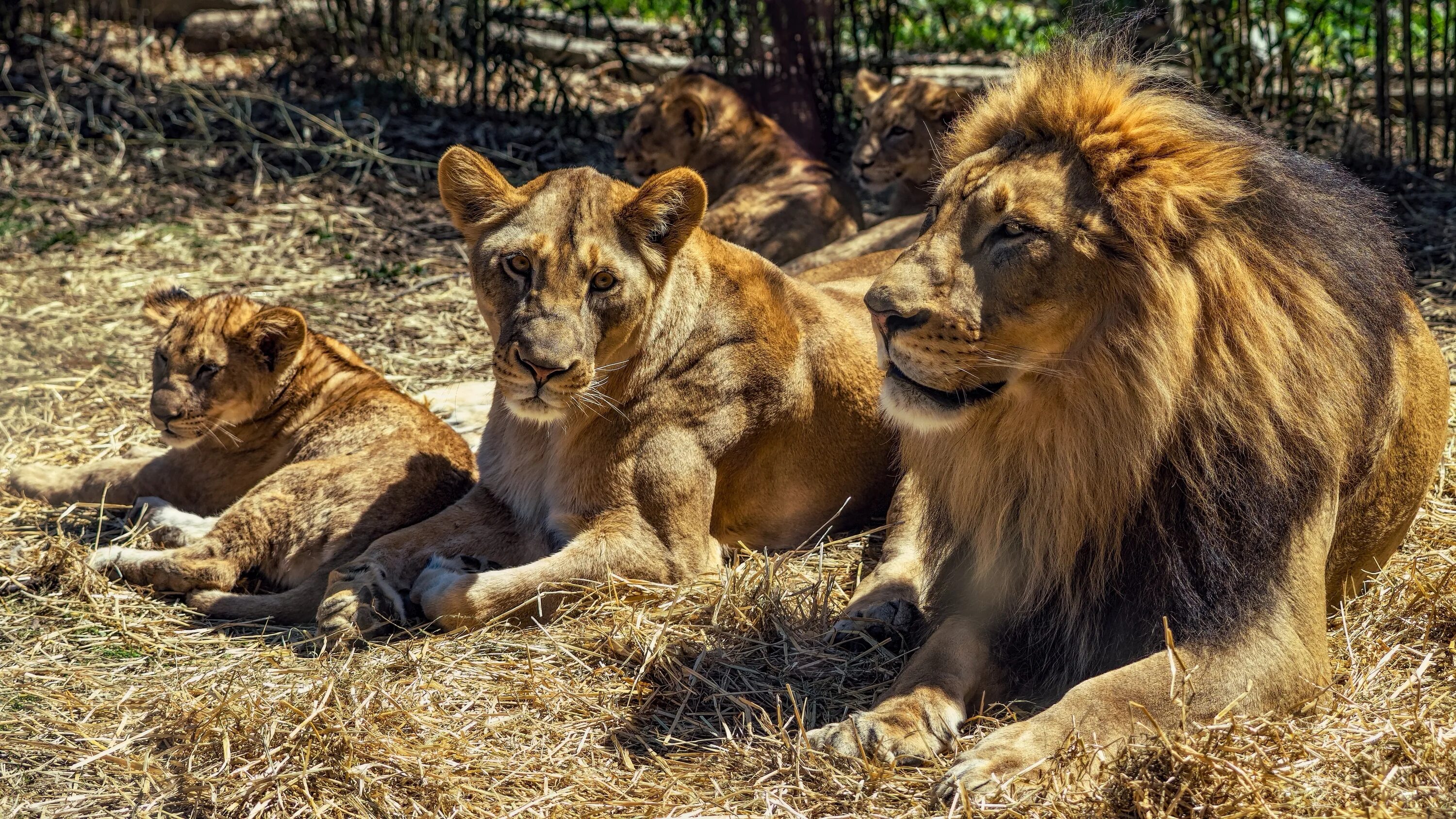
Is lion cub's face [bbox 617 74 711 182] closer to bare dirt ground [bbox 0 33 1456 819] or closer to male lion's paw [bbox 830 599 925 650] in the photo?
bare dirt ground [bbox 0 33 1456 819]

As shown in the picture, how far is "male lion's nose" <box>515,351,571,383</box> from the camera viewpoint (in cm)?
365

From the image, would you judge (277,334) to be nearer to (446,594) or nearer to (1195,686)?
(446,594)

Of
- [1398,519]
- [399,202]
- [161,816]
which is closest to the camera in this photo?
[161,816]

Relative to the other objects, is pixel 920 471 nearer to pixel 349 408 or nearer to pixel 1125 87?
pixel 1125 87

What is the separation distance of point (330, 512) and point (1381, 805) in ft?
9.77

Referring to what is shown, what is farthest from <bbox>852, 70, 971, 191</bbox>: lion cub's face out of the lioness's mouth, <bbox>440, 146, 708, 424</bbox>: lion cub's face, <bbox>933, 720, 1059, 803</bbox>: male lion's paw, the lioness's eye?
<bbox>933, 720, 1059, 803</bbox>: male lion's paw

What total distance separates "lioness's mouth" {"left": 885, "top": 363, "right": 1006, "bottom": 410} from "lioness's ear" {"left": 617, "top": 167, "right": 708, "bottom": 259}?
1163mm

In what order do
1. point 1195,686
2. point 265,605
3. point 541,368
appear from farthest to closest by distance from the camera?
point 265,605
point 541,368
point 1195,686

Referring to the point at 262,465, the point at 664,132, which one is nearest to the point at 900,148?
the point at 664,132

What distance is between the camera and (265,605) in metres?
4.11

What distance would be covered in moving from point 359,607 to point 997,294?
78.1 inches

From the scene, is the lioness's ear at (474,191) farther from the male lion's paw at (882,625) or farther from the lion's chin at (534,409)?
the male lion's paw at (882,625)

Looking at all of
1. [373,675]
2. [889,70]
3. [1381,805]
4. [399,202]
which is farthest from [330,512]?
[889,70]

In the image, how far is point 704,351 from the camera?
4188mm
